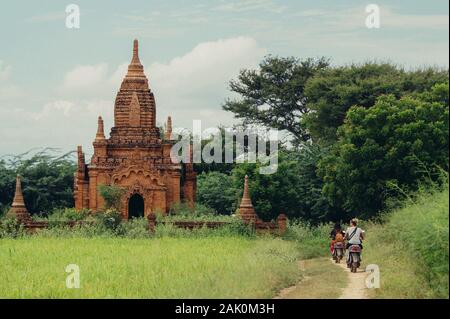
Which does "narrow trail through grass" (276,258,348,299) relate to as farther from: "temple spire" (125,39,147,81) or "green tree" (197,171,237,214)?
"green tree" (197,171,237,214)

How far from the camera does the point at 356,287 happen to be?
20.0 m

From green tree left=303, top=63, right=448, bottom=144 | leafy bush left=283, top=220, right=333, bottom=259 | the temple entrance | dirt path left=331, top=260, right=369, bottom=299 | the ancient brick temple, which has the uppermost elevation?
green tree left=303, top=63, right=448, bottom=144

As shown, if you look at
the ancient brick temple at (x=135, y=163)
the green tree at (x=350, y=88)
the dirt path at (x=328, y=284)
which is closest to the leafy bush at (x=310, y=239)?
the dirt path at (x=328, y=284)

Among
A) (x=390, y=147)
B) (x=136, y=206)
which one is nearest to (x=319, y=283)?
(x=390, y=147)

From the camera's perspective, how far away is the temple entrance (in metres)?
42.0

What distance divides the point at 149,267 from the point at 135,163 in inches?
701

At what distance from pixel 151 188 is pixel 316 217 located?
7330 mm

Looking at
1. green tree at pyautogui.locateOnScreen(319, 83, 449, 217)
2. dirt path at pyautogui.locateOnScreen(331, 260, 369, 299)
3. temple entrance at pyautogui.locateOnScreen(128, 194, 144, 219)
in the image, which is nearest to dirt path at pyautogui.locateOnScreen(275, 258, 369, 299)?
dirt path at pyautogui.locateOnScreen(331, 260, 369, 299)

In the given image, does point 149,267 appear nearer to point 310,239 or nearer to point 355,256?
point 355,256

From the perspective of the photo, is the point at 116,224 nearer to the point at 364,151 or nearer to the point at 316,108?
the point at 364,151

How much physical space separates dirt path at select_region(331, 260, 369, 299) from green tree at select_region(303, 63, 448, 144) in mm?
25858

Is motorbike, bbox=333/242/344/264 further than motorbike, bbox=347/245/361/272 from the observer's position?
Yes
